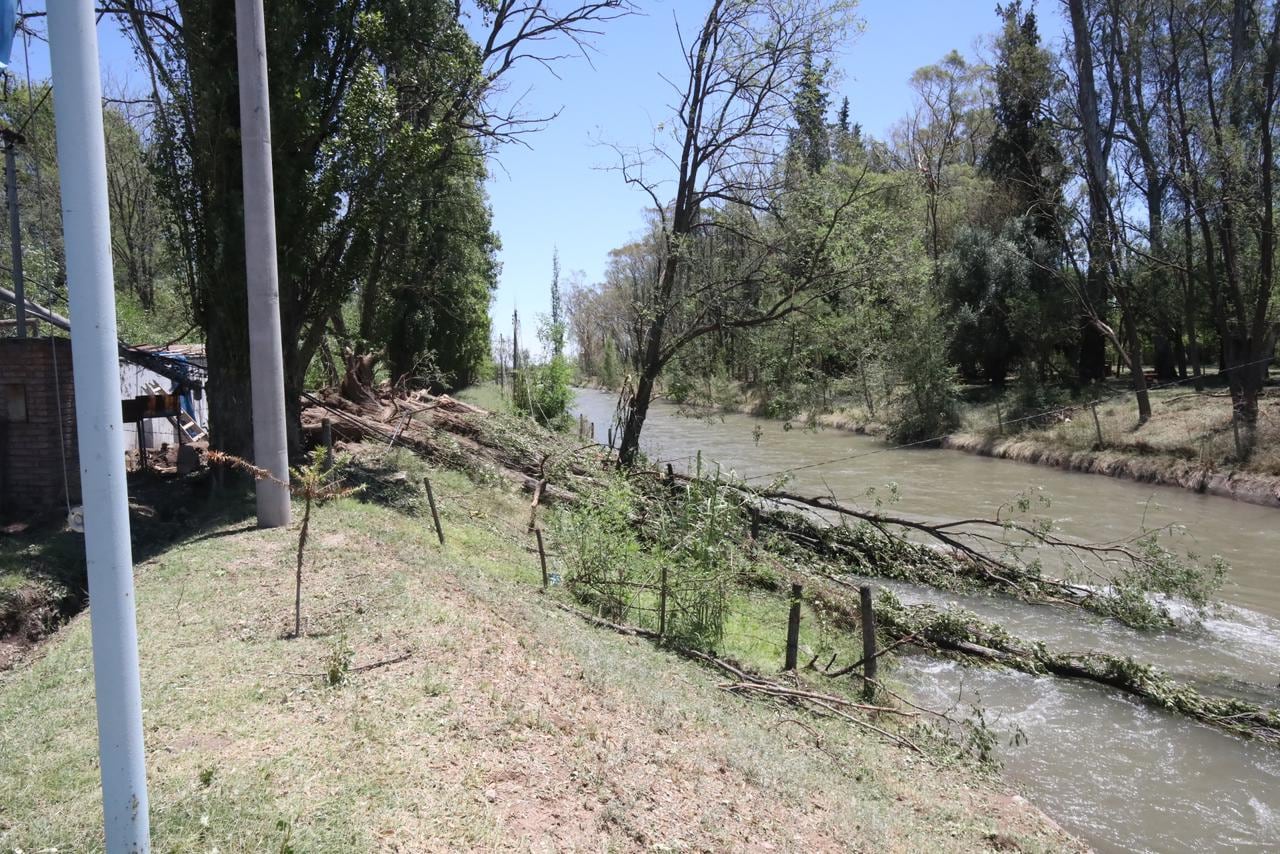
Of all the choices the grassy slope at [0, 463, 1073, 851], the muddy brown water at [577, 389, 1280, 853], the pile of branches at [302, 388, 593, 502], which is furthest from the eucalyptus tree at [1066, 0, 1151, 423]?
the grassy slope at [0, 463, 1073, 851]

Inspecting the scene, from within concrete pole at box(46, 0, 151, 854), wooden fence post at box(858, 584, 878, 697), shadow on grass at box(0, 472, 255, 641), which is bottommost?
wooden fence post at box(858, 584, 878, 697)

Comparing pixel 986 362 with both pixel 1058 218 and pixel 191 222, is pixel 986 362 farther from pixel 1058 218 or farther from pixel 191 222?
pixel 191 222

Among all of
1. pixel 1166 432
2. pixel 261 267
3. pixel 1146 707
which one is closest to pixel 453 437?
pixel 261 267

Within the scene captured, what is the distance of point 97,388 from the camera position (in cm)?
246

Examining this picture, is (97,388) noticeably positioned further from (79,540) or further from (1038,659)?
(1038,659)

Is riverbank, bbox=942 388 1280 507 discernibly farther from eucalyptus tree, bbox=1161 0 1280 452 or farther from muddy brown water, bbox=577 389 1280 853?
muddy brown water, bbox=577 389 1280 853

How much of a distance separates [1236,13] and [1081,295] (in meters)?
9.75

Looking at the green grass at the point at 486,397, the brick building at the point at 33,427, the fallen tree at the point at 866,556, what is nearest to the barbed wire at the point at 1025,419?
the fallen tree at the point at 866,556

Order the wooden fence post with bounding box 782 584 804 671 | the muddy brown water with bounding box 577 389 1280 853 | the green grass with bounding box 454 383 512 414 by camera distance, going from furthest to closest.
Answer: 1. the green grass with bounding box 454 383 512 414
2. the wooden fence post with bounding box 782 584 804 671
3. the muddy brown water with bounding box 577 389 1280 853

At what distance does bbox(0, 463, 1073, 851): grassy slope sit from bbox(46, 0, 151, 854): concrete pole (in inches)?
48.0

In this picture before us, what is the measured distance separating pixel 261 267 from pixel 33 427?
3697mm

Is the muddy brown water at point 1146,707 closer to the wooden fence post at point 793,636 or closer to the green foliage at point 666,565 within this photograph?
the wooden fence post at point 793,636

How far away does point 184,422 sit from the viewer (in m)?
15.7

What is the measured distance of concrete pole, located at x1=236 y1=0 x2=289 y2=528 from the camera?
8.91m
